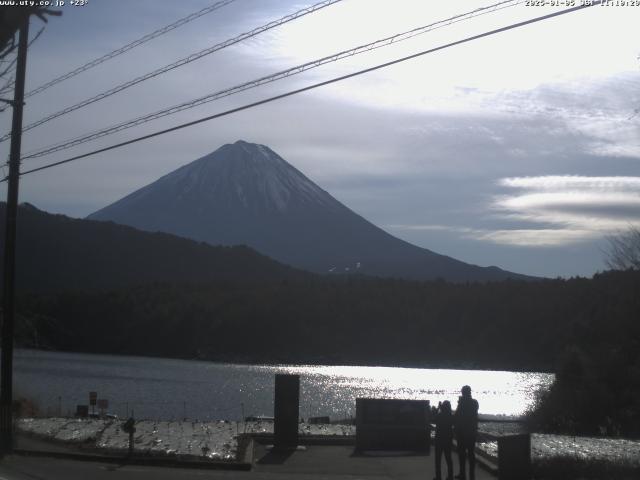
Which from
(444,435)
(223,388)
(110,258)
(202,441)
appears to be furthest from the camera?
(110,258)

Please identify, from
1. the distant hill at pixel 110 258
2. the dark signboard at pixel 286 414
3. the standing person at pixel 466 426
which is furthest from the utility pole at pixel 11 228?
the distant hill at pixel 110 258

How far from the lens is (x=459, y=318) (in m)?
113

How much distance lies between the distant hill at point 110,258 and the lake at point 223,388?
33.7 m

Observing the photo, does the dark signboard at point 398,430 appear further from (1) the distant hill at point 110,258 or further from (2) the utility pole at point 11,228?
(1) the distant hill at point 110,258

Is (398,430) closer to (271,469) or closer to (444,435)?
(271,469)

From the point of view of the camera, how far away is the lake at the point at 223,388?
153 feet

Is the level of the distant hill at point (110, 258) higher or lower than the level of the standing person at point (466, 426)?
higher

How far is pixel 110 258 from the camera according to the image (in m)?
148

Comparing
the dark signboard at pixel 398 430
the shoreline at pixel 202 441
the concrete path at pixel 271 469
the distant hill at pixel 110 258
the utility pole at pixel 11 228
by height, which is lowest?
the concrete path at pixel 271 469

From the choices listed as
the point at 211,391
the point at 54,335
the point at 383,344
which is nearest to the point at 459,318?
the point at 383,344

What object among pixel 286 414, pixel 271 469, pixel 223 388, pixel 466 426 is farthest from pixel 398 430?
pixel 223 388

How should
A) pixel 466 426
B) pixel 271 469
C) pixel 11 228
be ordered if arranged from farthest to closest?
pixel 11 228, pixel 271 469, pixel 466 426

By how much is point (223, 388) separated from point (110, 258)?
88041mm

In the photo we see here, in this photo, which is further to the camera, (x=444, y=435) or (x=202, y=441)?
(x=202, y=441)
